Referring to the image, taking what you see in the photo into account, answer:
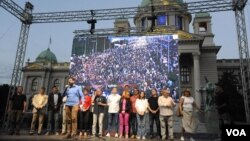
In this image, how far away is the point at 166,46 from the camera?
57.8 feet

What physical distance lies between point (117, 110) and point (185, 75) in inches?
1110

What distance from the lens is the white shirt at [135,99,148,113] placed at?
31.9ft

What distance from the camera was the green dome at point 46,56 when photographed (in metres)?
58.3

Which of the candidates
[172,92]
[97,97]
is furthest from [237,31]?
[97,97]

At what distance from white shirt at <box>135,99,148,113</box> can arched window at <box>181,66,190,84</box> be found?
1077 inches

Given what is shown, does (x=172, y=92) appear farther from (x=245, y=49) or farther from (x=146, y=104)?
(x=146, y=104)

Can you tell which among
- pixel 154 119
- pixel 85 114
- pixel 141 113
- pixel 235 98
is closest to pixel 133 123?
pixel 141 113

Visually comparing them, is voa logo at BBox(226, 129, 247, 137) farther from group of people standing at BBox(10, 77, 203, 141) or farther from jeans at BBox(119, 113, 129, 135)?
jeans at BBox(119, 113, 129, 135)

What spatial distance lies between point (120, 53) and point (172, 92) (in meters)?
4.32

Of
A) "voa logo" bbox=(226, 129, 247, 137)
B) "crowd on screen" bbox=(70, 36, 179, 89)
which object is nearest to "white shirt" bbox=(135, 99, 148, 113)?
"voa logo" bbox=(226, 129, 247, 137)

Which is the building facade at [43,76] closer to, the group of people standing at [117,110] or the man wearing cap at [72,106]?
the group of people standing at [117,110]

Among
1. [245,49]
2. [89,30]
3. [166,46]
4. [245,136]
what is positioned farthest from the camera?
[89,30]

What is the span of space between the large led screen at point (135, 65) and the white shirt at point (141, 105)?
747cm

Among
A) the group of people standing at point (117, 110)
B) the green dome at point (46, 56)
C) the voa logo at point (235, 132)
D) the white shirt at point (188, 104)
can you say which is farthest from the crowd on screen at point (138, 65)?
the green dome at point (46, 56)
